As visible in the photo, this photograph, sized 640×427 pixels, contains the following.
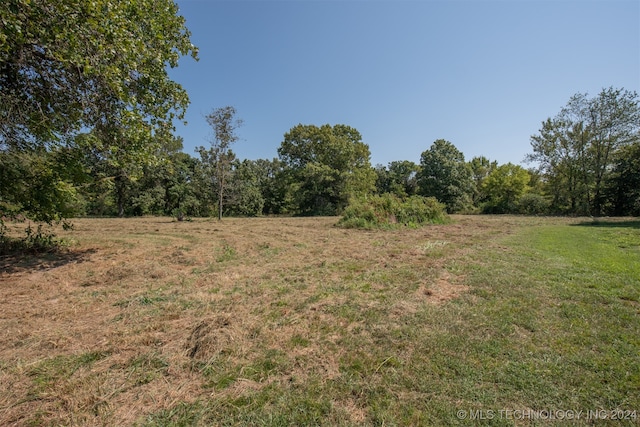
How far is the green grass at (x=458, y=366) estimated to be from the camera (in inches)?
78.8

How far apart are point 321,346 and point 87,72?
5529 millimetres

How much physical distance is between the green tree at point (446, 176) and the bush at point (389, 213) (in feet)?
56.0

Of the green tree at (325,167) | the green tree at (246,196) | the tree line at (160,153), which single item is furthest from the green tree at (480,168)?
the green tree at (246,196)

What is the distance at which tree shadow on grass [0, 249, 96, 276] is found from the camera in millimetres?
5743

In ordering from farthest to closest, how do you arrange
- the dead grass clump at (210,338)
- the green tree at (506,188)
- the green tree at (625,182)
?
the green tree at (506,188) → the green tree at (625,182) → the dead grass clump at (210,338)

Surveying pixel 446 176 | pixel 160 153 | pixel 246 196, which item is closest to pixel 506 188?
pixel 446 176

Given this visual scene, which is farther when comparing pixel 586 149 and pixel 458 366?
pixel 586 149

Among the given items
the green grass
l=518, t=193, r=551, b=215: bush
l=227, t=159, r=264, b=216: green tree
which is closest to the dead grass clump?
the green grass

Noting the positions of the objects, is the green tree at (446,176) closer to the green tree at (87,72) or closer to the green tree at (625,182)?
the green tree at (625,182)

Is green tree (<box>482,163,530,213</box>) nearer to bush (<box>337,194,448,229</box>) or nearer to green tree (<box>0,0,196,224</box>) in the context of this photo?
bush (<box>337,194,448,229</box>)

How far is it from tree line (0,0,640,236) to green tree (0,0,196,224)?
3 cm

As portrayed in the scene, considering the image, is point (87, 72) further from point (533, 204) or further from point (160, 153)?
point (533, 204)

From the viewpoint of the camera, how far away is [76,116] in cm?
580

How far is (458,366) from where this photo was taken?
8.18 ft
